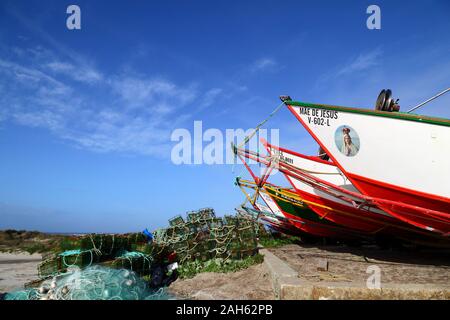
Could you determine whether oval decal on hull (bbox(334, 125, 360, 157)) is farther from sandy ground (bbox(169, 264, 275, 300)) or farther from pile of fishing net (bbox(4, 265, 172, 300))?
pile of fishing net (bbox(4, 265, 172, 300))

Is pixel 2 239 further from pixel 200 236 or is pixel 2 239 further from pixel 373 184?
pixel 373 184

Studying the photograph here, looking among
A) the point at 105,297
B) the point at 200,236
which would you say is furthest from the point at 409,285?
the point at 200,236

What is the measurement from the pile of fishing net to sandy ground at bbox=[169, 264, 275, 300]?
158 centimetres

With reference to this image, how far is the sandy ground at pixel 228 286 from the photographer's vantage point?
726 cm

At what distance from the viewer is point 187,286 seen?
880cm

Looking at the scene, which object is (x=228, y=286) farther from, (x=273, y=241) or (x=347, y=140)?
(x=273, y=241)

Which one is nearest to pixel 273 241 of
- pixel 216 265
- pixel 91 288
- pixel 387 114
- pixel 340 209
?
pixel 340 209

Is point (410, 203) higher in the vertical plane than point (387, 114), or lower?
lower

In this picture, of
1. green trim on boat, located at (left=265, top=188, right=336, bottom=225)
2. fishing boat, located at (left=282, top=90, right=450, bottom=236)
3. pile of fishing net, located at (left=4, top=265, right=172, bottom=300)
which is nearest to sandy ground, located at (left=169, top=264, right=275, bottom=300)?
pile of fishing net, located at (left=4, top=265, right=172, bottom=300)

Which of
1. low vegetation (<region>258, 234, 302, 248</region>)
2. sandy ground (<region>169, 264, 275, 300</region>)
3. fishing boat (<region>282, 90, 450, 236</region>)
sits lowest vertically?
low vegetation (<region>258, 234, 302, 248</region>)

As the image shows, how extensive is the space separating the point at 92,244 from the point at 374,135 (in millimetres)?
9218

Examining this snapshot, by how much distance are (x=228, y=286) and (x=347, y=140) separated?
Result: 5.90 m

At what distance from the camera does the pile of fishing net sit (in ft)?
18.3

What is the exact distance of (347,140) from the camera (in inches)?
377
